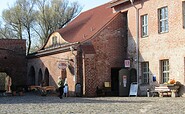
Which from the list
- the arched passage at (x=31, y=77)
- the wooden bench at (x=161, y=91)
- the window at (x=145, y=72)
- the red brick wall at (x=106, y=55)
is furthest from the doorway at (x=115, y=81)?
the arched passage at (x=31, y=77)

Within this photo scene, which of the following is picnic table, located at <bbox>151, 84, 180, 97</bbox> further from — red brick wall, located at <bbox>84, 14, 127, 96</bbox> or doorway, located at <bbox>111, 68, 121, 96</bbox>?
doorway, located at <bbox>111, 68, 121, 96</bbox>

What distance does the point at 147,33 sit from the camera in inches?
1223

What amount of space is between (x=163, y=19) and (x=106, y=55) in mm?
5580

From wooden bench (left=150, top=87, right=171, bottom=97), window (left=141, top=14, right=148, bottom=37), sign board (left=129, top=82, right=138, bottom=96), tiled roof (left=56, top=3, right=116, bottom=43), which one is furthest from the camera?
tiled roof (left=56, top=3, right=116, bottom=43)

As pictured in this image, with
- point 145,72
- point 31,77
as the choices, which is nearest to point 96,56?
point 145,72

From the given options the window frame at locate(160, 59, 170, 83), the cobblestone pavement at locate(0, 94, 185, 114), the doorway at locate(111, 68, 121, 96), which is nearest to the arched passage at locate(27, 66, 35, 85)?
the doorway at locate(111, 68, 121, 96)

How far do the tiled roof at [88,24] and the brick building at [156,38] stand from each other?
2147 millimetres

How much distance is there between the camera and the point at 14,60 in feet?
149

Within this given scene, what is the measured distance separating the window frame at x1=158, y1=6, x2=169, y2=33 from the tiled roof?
4.74m

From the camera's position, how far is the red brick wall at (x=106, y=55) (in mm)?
31859

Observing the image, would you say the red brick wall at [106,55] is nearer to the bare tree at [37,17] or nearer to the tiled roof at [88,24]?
the tiled roof at [88,24]

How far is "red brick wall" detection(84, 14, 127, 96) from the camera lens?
1254 inches

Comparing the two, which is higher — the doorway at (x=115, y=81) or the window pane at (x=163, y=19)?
the window pane at (x=163, y=19)

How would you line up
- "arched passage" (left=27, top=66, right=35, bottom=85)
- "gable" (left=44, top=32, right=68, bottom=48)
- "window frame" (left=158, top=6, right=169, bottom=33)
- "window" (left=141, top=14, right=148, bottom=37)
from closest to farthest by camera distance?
"window frame" (left=158, top=6, right=169, bottom=33) → "window" (left=141, top=14, right=148, bottom=37) → "gable" (left=44, top=32, right=68, bottom=48) → "arched passage" (left=27, top=66, right=35, bottom=85)
